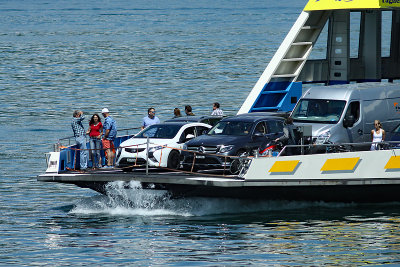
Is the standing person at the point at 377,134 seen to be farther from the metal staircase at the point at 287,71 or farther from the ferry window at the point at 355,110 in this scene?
the metal staircase at the point at 287,71

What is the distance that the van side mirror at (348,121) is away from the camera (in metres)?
22.4

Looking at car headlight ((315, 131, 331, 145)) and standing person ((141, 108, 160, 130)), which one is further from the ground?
standing person ((141, 108, 160, 130))

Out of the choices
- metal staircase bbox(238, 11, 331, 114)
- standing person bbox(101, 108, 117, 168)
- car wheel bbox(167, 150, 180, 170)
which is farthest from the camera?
metal staircase bbox(238, 11, 331, 114)

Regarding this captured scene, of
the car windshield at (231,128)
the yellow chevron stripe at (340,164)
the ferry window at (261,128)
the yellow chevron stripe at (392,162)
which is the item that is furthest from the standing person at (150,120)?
the yellow chevron stripe at (392,162)

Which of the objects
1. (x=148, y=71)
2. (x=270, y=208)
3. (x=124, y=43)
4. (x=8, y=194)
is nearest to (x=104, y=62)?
(x=148, y=71)

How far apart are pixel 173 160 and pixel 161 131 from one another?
1673mm

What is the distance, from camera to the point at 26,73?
63.4 meters

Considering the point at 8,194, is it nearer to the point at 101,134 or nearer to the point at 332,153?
the point at 101,134

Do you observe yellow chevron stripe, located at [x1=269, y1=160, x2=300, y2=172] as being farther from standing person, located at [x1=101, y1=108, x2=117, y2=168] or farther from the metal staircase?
the metal staircase

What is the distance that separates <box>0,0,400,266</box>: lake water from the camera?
18.2 m

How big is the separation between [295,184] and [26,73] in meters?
45.5

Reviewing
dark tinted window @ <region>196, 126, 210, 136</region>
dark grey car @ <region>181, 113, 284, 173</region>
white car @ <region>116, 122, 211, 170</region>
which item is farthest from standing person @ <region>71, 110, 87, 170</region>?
dark tinted window @ <region>196, 126, 210, 136</region>

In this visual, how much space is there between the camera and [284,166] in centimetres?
2072

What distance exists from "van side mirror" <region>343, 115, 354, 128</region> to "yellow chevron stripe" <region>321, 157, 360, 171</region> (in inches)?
64.2
